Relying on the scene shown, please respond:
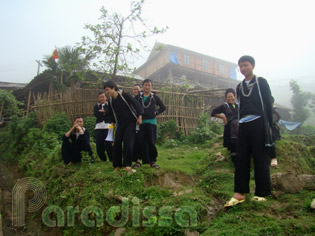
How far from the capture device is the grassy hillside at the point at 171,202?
81.7 inches

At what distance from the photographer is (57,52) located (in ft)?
36.7

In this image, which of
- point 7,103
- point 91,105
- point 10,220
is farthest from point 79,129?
point 7,103

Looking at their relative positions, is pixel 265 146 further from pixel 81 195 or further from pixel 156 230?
pixel 81 195

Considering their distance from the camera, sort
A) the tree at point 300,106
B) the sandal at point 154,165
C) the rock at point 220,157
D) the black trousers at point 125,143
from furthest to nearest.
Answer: the tree at point 300,106 → the rock at point 220,157 → the sandal at point 154,165 → the black trousers at point 125,143

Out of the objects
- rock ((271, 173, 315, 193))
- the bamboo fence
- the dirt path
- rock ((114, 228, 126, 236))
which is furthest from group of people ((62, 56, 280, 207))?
the bamboo fence

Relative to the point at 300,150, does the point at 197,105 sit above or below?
above

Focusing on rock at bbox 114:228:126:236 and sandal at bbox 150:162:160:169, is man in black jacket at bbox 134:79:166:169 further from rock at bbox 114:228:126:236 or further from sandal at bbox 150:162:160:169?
rock at bbox 114:228:126:236

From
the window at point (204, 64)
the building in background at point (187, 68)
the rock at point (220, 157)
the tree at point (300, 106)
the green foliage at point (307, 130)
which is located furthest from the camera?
the window at point (204, 64)

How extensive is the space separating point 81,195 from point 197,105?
7833 mm

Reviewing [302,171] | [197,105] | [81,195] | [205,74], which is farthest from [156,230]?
[205,74]

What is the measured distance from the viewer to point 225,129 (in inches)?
175

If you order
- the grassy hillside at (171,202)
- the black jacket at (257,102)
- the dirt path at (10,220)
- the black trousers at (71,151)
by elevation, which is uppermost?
the black jacket at (257,102)

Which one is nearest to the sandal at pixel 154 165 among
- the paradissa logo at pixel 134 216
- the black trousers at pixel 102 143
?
the black trousers at pixel 102 143

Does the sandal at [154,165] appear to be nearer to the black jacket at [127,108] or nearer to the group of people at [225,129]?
the group of people at [225,129]
